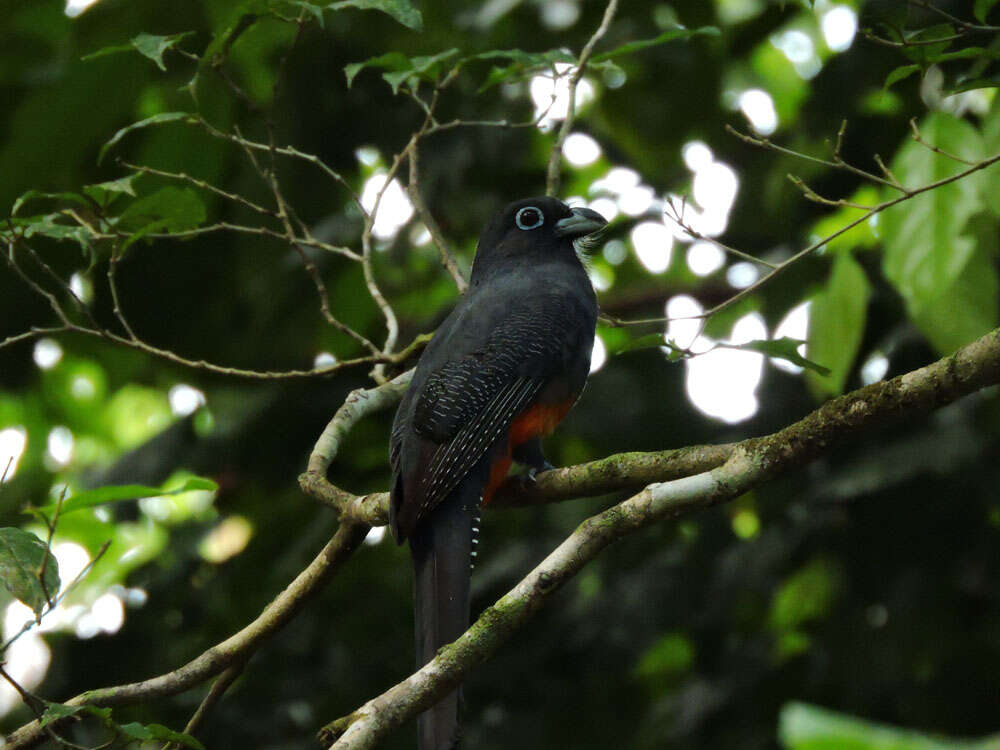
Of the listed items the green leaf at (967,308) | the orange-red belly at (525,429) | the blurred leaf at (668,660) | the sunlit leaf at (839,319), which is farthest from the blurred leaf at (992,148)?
the blurred leaf at (668,660)

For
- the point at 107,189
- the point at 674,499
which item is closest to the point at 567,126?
the point at 107,189

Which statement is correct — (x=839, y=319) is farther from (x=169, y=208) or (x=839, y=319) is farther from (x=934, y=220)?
(x=169, y=208)

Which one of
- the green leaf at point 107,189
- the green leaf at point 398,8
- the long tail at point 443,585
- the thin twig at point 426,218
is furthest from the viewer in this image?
the thin twig at point 426,218

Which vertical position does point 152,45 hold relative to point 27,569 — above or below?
above

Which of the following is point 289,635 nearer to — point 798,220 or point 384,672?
point 384,672

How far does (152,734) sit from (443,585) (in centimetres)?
97

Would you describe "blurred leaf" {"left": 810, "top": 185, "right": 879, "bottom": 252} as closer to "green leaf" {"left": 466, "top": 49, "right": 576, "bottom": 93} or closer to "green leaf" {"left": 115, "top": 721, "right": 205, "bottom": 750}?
"green leaf" {"left": 466, "top": 49, "right": 576, "bottom": 93}

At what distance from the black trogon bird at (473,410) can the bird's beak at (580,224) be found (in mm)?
32

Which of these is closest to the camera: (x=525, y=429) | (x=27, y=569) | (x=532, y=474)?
(x=27, y=569)

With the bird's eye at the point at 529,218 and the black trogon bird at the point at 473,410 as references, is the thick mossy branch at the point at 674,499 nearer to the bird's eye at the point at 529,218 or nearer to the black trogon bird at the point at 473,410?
the black trogon bird at the point at 473,410

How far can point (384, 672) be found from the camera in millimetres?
4383

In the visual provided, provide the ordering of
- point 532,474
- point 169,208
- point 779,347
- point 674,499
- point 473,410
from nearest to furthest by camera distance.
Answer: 1. point 674,499
2. point 779,347
3. point 169,208
4. point 532,474
5. point 473,410

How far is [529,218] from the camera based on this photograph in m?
4.11

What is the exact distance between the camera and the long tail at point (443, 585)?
2.48 m
